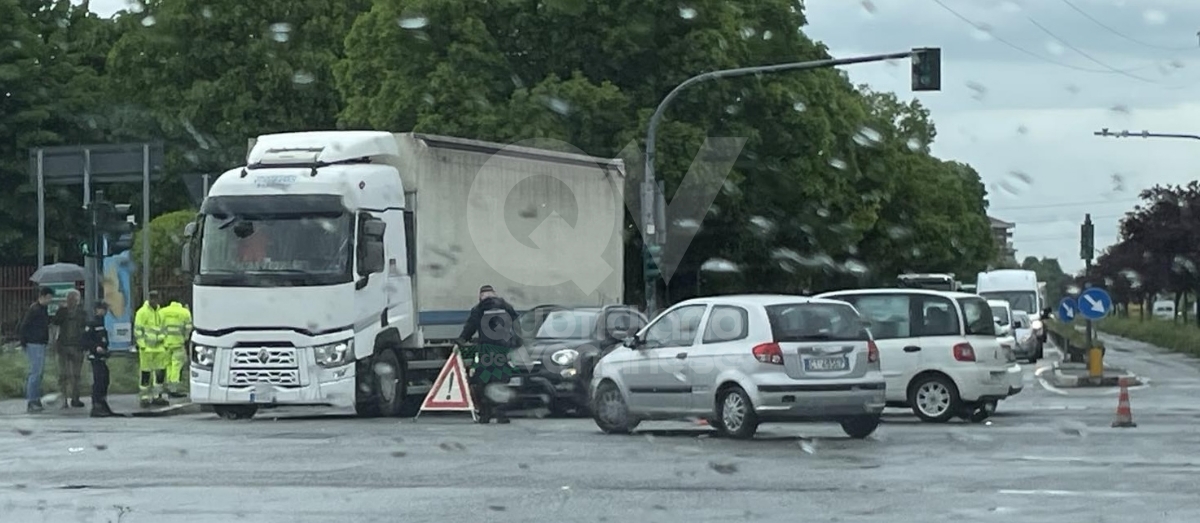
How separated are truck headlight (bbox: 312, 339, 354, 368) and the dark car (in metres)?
2.36

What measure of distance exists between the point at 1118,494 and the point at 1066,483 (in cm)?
91

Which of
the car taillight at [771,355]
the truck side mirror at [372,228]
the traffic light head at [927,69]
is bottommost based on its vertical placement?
the car taillight at [771,355]

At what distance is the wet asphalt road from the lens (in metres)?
13.0

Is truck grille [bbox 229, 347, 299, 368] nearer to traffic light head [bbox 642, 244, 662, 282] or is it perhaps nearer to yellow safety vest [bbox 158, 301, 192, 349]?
yellow safety vest [bbox 158, 301, 192, 349]

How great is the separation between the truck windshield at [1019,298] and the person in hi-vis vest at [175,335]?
34.2 meters

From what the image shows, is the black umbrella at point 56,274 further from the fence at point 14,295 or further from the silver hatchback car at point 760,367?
the silver hatchback car at point 760,367

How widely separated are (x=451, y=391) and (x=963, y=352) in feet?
19.1

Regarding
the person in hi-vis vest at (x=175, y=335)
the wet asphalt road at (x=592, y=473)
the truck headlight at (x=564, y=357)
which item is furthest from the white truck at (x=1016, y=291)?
the wet asphalt road at (x=592, y=473)


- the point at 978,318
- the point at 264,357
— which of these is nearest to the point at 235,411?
the point at 264,357

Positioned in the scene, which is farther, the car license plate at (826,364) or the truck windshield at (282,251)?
the truck windshield at (282,251)

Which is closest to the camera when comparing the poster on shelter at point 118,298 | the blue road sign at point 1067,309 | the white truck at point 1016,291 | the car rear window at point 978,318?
the car rear window at point 978,318

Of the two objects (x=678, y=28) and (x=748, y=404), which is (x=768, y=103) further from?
(x=748, y=404)

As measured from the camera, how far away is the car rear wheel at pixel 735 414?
19797mm

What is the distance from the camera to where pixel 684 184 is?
47.0 metres
